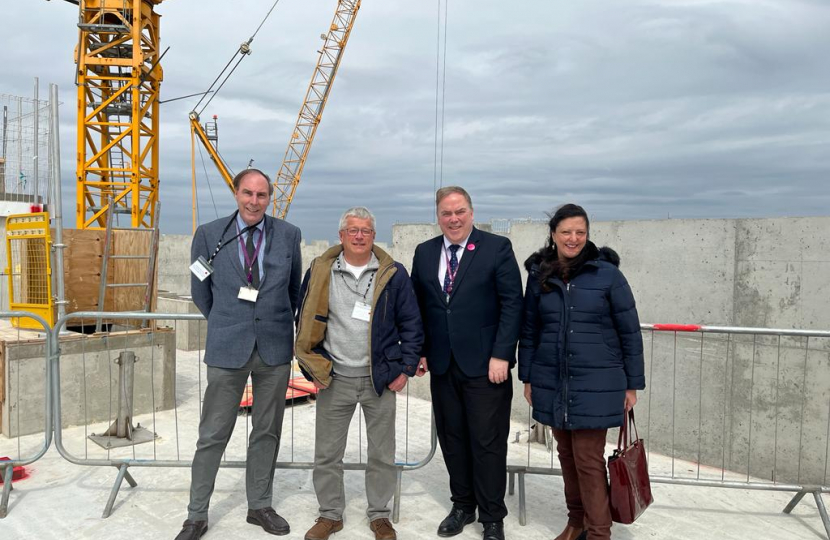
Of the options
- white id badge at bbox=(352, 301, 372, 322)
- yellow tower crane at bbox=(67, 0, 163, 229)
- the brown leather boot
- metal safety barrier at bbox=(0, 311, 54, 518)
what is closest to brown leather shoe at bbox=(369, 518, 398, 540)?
A: the brown leather boot

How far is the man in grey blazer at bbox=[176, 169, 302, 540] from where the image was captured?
317 cm

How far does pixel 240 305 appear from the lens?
3.18 m

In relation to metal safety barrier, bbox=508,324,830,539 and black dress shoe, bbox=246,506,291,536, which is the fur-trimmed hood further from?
black dress shoe, bbox=246,506,291,536

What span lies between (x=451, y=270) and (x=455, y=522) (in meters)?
1.52

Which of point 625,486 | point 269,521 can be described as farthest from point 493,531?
point 269,521

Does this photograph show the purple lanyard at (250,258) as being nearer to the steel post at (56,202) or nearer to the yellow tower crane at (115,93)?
the steel post at (56,202)

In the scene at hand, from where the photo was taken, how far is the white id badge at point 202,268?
319 centimetres

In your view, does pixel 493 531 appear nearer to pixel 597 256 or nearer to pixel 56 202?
pixel 597 256

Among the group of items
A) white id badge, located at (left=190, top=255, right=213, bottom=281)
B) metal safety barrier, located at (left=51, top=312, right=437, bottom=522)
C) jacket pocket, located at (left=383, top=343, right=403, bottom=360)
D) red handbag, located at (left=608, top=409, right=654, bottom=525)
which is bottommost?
metal safety barrier, located at (left=51, top=312, right=437, bottom=522)

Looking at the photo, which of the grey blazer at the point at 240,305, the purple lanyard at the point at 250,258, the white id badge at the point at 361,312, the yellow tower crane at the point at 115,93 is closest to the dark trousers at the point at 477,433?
the white id badge at the point at 361,312

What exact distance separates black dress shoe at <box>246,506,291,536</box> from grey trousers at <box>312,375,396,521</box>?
26cm

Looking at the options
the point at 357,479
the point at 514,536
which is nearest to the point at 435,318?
the point at 514,536

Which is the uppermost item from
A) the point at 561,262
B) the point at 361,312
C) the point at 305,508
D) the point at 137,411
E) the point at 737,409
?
the point at 561,262

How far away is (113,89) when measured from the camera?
38.8 feet
